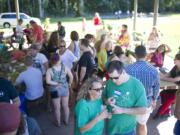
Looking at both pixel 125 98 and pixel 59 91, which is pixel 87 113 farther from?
pixel 59 91

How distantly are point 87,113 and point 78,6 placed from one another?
42.9m

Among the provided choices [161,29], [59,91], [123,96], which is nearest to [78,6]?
[161,29]

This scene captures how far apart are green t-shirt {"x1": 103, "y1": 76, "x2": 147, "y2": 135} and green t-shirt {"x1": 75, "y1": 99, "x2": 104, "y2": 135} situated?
0.18 meters

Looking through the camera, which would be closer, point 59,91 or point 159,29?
point 59,91

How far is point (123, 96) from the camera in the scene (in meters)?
3.71

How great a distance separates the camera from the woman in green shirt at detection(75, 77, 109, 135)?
11.0ft

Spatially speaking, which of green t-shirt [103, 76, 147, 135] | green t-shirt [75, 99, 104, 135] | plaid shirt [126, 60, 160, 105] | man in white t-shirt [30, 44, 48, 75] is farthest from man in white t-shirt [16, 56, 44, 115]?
green t-shirt [75, 99, 104, 135]

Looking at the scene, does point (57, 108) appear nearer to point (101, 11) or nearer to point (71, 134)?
point (71, 134)

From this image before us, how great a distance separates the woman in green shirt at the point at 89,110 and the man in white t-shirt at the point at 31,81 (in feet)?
7.88

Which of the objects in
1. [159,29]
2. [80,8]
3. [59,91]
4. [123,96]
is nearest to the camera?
[123,96]

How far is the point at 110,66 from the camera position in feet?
11.9

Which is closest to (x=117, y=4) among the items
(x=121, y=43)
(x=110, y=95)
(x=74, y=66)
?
(x=121, y=43)

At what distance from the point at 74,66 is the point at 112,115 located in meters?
3.47

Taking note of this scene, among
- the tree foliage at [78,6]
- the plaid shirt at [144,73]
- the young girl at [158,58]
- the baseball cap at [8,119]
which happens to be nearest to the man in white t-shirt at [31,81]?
the plaid shirt at [144,73]
